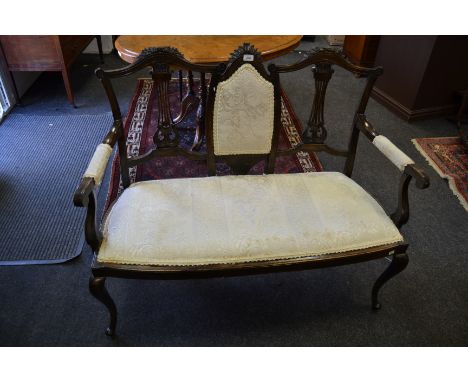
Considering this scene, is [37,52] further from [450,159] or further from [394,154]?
[450,159]

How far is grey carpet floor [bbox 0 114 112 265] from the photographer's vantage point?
1.78m

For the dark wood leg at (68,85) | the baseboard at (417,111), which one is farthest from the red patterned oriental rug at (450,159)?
the dark wood leg at (68,85)

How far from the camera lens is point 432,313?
1.56 m

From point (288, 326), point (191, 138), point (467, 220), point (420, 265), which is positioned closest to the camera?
point (288, 326)

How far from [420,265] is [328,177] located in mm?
681

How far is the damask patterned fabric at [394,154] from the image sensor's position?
4.38 feet

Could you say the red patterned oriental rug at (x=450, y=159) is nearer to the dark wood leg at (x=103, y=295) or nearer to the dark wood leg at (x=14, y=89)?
the dark wood leg at (x=103, y=295)

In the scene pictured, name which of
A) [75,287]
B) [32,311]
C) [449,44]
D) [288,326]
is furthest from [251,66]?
Result: [449,44]

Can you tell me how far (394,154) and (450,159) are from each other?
1.42 m

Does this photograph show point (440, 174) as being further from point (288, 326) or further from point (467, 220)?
point (288, 326)

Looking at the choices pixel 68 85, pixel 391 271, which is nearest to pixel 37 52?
pixel 68 85

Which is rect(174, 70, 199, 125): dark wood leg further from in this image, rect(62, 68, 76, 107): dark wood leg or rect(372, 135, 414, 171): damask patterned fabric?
rect(372, 135, 414, 171): damask patterned fabric

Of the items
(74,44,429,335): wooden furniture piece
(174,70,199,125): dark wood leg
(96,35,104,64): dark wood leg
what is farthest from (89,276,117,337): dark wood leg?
(96,35,104,64): dark wood leg

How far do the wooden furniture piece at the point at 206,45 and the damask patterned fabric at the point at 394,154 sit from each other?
0.80 m
